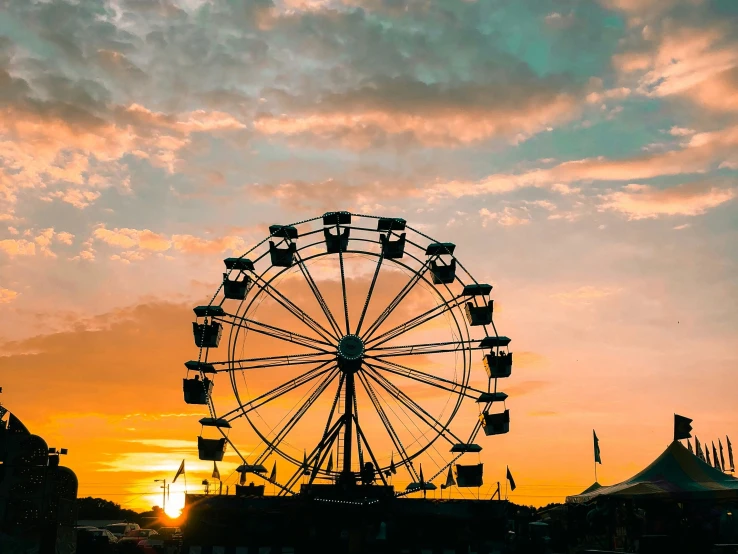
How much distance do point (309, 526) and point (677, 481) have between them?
81.4 ft

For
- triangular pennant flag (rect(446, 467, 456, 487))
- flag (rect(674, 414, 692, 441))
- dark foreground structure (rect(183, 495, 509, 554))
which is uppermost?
flag (rect(674, 414, 692, 441))

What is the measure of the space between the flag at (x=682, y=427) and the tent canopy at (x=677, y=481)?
4678mm

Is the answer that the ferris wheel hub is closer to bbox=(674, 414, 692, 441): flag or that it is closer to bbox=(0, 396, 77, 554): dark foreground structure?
bbox=(0, 396, 77, 554): dark foreground structure

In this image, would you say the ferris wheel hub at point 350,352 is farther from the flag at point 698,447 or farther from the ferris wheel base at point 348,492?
the flag at point 698,447

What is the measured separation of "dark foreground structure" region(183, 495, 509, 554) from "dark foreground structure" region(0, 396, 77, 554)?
20.9ft

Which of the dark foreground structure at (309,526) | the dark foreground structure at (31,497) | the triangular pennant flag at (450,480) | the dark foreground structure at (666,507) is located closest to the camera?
the dark foreground structure at (309,526)

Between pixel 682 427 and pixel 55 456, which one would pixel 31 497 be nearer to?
pixel 55 456

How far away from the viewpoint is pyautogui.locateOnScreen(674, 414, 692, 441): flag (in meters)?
59.7

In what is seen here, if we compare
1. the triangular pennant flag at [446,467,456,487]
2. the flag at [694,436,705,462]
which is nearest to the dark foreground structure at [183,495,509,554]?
the triangular pennant flag at [446,467,456,487]

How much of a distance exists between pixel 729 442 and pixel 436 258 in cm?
8072

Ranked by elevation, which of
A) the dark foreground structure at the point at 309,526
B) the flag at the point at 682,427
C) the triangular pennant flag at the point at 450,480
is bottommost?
the dark foreground structure at the point at 309,526

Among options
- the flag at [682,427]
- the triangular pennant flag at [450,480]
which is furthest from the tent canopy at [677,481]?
the triangular pennant flag at [450,480]

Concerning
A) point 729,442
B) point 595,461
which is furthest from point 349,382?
point 729,442

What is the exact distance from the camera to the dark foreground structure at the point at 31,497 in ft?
134
